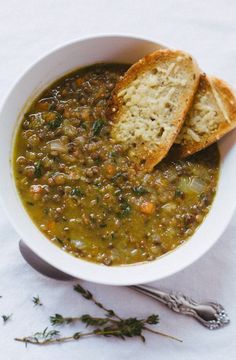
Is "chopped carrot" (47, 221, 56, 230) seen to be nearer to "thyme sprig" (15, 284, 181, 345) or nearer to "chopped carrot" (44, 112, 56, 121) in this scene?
"thyme sprig" (15, 284, 181, 345)

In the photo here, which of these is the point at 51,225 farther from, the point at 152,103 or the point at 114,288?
the point at 152,103

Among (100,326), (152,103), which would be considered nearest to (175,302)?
(100,326)

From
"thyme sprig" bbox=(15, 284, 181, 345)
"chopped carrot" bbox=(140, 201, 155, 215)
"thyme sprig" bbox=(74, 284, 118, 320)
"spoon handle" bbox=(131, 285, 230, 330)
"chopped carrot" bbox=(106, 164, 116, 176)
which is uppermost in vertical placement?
"chopped carrot" bbox=(106, 164, 116, 176)

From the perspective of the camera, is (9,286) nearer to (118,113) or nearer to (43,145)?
(43,145)

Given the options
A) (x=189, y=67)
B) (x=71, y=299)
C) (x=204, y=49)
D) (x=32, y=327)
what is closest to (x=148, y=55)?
(x=189, y=67)

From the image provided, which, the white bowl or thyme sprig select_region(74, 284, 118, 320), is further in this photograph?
thyme sprig select_region(74, 284, 118, 320)

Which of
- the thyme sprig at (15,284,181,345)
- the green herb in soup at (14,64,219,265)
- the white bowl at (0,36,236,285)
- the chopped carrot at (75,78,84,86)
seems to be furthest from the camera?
the chopped carrot at (75,78,84,86)

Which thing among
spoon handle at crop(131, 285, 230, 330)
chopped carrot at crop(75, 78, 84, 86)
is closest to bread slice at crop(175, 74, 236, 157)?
chopped carrot at crop(75, 78, 84, 86)
